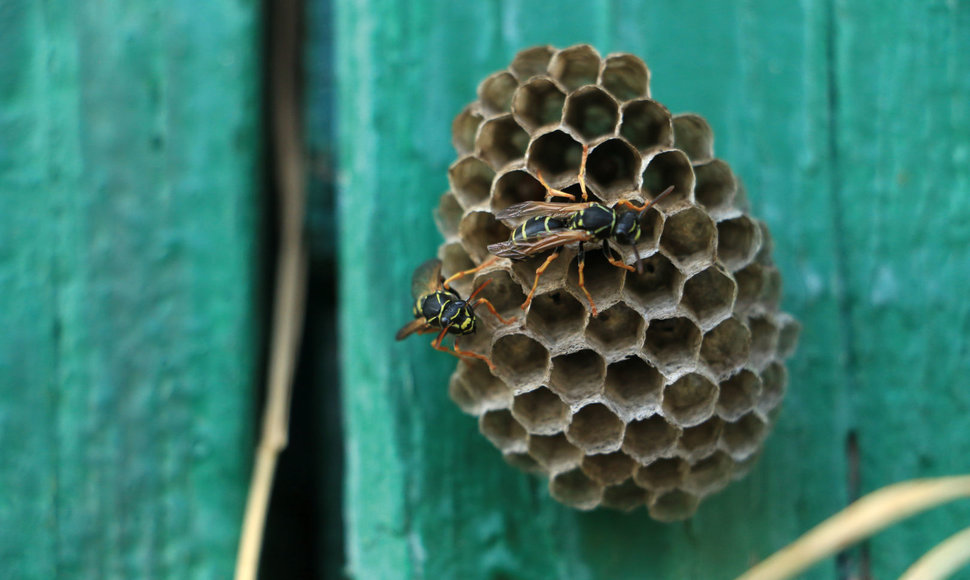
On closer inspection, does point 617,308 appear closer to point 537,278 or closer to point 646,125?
point 537,278

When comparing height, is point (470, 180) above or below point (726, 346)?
above

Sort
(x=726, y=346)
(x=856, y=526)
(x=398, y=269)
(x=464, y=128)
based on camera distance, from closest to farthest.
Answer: (x=856, y=526) → (x=726, y=346) → (x=464, y=128) → (x=398, y=269)

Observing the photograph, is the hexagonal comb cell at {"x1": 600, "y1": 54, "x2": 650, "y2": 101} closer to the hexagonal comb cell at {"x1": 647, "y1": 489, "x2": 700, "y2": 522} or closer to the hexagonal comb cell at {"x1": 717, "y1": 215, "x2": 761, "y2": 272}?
the hexagonal comb cell at {"x1": 717, "y1": 215, "x2": 761, "y2": 272}

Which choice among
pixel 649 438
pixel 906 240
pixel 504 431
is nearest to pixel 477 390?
pixel 504 431

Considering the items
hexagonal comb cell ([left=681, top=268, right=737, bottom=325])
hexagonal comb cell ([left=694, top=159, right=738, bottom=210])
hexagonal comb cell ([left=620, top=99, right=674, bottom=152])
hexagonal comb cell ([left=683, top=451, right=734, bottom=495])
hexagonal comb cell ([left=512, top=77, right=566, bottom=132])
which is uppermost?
hexagonal comb cell ([left=512, top=77, right=566, bottom=132])

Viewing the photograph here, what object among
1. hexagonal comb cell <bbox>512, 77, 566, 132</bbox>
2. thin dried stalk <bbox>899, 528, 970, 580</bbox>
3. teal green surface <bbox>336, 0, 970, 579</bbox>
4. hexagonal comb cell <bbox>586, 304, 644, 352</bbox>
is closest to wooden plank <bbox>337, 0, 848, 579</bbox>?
teal green surface <bbox>336, 0, 970, 579</bbox>

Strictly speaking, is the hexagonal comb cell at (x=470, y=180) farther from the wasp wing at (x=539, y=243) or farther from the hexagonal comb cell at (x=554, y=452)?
the hexagonal comb cell at (x=554, y=452)
